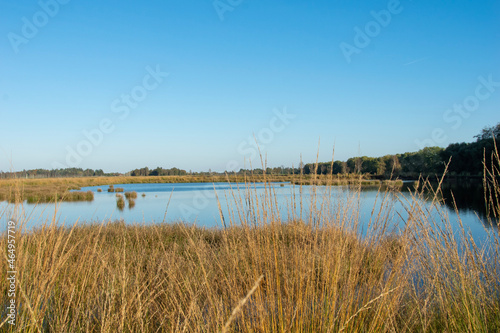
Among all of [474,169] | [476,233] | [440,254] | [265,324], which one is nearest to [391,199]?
[440,254]

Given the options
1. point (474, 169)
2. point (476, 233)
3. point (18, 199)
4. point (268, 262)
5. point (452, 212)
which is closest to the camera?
point (268, 262)

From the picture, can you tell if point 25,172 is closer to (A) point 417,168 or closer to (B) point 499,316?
(B) point 499,316

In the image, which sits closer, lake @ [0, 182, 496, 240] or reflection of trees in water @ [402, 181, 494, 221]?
lake @ [0, 182, 496, 240]

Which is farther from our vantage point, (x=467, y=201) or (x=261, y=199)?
(x=467, y=201)

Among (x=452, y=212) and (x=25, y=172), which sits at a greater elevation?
(x=25, y=172)

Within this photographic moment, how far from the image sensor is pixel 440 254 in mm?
2197

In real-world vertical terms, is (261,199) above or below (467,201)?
above

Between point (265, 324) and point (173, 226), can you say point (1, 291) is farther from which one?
point (173, 226)

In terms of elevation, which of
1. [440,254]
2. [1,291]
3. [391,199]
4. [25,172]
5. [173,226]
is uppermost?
[25,172]

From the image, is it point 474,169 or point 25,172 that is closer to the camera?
point 25,172

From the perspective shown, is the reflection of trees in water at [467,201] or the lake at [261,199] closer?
the lake at [261,199]

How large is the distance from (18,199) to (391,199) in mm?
2925

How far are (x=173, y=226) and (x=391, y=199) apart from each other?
6222 mm

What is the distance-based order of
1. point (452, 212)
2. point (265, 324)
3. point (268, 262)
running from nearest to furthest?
point (265, 324)
point (268, 262)
point (452, 212)
